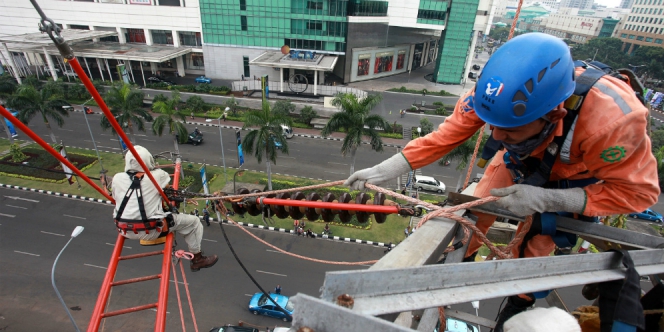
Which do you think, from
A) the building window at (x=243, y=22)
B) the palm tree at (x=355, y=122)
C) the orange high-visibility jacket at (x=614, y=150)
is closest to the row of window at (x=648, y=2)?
the building window at (x=243, y=22)

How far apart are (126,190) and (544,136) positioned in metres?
5.84

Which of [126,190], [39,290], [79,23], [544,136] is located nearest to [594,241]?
[544,136]

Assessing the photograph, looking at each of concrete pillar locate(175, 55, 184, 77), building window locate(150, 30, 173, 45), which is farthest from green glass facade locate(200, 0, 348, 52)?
building window locate(150, 30, 173, 45)

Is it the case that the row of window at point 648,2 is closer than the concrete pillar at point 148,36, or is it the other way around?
the concrete pillar at point 148,36

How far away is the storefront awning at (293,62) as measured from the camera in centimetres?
3978

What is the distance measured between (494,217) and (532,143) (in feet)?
4.10

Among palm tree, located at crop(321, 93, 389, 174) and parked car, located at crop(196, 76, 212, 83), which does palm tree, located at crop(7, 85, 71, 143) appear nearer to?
palm tree, located at crop(321, 93, 389, 174)

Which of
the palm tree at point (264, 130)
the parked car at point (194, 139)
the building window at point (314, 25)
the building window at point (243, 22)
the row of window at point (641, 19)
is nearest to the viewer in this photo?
the palm tree at point (264, 130)

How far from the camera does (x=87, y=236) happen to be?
18.0 m

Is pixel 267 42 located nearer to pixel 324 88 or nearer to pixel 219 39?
pixel 219 39

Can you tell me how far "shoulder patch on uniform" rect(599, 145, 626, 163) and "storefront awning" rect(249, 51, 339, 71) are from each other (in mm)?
38346

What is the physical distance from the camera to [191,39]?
161ft

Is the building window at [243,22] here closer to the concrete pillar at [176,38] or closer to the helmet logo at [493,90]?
the concrete pillar at [176,38]

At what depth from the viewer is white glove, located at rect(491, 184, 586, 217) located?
308 centimetres
